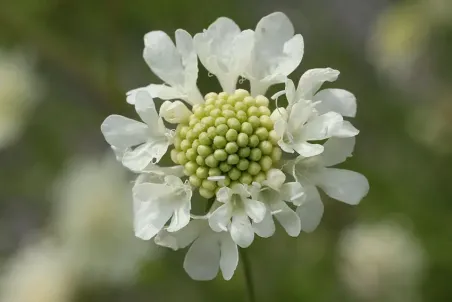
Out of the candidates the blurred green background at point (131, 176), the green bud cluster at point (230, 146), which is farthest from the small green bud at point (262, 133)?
the blurred green background at point (131, 176)

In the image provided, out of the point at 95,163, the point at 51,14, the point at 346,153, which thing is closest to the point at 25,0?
the point at 51,14

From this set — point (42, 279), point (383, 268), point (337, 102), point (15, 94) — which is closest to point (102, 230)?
point (42, 279)

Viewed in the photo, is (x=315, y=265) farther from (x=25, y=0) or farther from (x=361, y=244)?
(x=25, y=0)

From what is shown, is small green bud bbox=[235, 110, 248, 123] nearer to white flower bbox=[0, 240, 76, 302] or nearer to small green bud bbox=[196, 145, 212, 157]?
small green bud bbox=[196, 145, 212, 157]

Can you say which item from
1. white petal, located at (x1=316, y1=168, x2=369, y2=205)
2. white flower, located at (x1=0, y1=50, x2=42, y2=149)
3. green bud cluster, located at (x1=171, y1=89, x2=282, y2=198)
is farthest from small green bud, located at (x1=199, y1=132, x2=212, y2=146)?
white flower, located at (x1=0, y1=50, x2=42, y2=149)

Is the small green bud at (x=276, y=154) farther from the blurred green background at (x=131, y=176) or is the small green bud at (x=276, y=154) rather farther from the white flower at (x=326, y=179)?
the blurred green background at (x=131, y=176)
